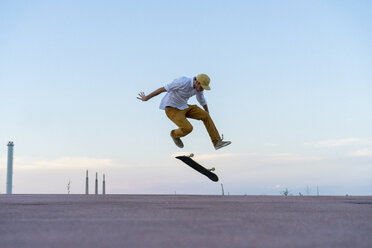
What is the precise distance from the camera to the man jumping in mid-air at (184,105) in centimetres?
1038

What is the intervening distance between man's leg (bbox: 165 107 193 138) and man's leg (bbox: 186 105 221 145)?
298 millimetres

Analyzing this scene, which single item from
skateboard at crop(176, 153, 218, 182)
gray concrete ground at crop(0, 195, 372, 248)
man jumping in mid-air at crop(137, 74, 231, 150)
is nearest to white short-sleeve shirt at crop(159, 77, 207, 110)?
man jumping in mid-air at crop(137, 74, 231, 150)

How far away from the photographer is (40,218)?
502cm

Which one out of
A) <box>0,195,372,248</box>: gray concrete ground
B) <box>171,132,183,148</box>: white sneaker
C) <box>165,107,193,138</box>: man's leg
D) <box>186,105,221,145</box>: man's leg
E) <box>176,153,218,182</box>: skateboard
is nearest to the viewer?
<box>0,195,372,248</box>: gray concrete ground

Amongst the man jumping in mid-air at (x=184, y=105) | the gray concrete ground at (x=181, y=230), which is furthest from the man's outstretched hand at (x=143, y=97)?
the gray concrete ground at (x=181, y=230)

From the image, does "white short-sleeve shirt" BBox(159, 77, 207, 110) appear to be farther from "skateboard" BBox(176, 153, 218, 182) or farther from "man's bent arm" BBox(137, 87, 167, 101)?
"skateboard" BBox(176, 153, 218, 182)

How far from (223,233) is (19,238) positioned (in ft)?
4.87

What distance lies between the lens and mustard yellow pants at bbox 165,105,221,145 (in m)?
10.7

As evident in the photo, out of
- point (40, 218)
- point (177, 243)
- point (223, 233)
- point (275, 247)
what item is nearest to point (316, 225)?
point (223, 233)

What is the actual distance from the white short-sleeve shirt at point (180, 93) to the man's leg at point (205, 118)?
0.20 metres

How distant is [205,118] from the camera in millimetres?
11227

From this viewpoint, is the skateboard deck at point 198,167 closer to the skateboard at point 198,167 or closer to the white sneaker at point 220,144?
the skateboard at point 198,167

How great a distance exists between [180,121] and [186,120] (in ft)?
0.51

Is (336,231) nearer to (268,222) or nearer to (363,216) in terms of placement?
(268,222)
